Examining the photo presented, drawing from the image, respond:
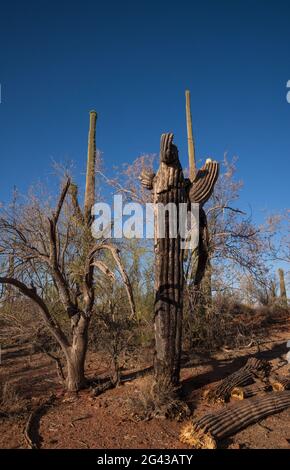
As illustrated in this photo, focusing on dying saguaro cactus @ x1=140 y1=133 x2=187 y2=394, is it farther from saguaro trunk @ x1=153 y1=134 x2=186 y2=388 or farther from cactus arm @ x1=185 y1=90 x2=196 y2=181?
cactus arm @ x1=185 y1=90 x2=196 y2=181

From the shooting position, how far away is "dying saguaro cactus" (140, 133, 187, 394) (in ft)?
20.7

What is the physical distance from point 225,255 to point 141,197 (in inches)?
116

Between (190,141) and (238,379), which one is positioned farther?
(190,141)

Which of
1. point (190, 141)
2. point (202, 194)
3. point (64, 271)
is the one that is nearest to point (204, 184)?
point (202, 194)

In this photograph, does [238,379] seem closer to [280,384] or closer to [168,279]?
[280,384]

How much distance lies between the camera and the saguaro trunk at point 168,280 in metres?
6.30

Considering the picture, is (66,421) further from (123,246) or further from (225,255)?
(225,255)

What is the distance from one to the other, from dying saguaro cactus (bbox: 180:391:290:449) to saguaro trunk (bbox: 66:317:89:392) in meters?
2.33

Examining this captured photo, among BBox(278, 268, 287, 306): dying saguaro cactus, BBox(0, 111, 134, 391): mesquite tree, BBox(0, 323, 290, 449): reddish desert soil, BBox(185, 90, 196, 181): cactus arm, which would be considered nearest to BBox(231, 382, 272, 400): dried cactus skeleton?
BBox(0, 323, 290, 449): reddish desert soil

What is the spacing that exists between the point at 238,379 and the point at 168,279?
77.9 inches

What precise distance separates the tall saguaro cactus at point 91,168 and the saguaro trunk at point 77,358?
2460 millimetres

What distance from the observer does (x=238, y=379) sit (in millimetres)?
6617

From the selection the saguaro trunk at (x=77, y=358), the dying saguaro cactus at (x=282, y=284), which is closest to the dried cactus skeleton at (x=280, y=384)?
the saguaro trunk at (x=77, y=358)

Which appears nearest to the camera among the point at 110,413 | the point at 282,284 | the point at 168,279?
the point at 110,413
